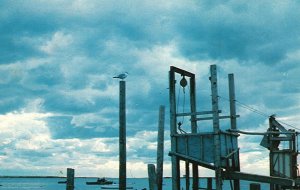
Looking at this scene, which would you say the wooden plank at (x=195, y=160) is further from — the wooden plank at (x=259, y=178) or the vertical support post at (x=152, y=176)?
the vertical support post at (x=152, y=176)

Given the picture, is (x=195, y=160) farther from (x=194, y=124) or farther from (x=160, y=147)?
(x=160, y=147)

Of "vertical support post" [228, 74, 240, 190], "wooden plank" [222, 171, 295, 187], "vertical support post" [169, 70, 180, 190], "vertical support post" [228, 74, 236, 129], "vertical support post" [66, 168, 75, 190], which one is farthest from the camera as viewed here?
"vertical support post" [66, 168, 75, 190]

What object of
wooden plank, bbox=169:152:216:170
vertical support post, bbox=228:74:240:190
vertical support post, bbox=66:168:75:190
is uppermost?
vertical support post, bbox=228:74:240:190

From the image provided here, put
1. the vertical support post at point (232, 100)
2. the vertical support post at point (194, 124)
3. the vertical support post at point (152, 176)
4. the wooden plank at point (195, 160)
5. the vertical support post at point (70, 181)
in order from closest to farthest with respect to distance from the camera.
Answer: the wooden plank at point (195, 160) < the vertical support post at point (232, 100) < the vertical support post at point (152, 176) < the vertical support post at point (194, 124) < the vertical support post at point (70, 181)

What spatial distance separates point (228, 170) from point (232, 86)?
359 cm

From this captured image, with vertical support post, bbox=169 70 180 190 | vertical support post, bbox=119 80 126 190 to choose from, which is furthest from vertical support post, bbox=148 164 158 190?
vertical support post, bbox=119 80 126 190

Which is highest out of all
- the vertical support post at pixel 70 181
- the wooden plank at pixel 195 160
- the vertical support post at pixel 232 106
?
the vertical support post at pixel 232 106

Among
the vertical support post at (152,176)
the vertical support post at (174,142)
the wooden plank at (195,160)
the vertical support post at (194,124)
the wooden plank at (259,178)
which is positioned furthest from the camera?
the vertical support post at (194,124)

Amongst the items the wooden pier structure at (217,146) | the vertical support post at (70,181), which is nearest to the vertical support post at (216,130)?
the wooden pier structure at (217,146)

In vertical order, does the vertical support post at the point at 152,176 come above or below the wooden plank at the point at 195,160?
below

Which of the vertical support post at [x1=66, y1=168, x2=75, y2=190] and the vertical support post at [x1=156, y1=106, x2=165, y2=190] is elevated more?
the vertical support post at [x1=156, y1=106, x2=165, y2=190]

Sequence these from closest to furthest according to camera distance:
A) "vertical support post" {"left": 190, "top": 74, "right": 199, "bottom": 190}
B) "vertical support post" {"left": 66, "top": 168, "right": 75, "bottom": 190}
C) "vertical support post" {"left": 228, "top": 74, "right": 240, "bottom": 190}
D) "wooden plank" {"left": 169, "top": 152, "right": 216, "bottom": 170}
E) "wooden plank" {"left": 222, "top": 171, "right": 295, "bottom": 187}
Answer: "wooden plank" {"left": 222, "top": 171, "right": 295, "bottom": 187} < "wooden plank" {"left": 169, "top": 152, "right": 216, "bottom": 170} < "vertical support post" {"left": 228, "top": 74, "right": 240, "bottom": 190} < "vertical support post" {"left": 190, "top": 74, "right": 199, "bottom": 190} < "vertical support post" {"left": 66, "top": 168, "right": 75, "bottom": 190}

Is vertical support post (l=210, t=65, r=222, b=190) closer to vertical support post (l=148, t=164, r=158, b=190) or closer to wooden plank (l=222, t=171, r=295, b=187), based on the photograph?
wooden plank (l=222, t=171, r=295, b=187)

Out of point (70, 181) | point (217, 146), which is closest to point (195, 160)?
point (217, 146)
